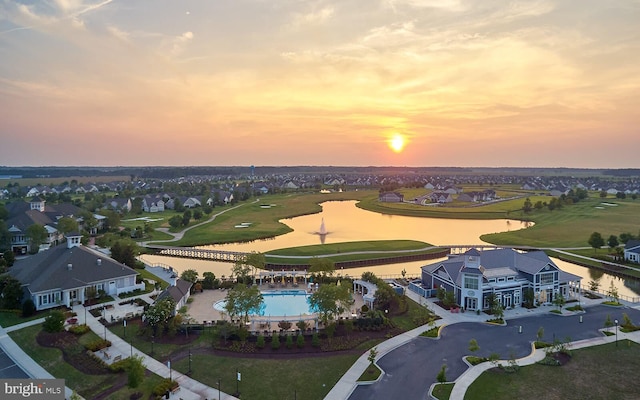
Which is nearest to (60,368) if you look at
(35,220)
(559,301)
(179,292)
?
(179,292)

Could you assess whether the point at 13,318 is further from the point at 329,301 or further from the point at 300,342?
the point at 329,301

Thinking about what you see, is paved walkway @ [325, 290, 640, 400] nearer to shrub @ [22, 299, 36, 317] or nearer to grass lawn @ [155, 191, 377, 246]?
shrub @ [22, 299, 36, 317]

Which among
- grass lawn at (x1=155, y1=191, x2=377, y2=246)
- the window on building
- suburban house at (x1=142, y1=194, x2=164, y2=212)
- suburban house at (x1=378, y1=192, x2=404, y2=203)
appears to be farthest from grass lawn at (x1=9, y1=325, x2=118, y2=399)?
suburban house at (x1=378, y1=192, x2=404, y2=203)

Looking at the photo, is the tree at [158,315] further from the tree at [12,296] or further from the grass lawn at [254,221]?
the grass lawn at [254,221]

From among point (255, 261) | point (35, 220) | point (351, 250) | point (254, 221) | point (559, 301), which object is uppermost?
point (35, 220)

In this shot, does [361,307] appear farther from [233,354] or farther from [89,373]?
[89,373]

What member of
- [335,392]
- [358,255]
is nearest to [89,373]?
[335,392]
